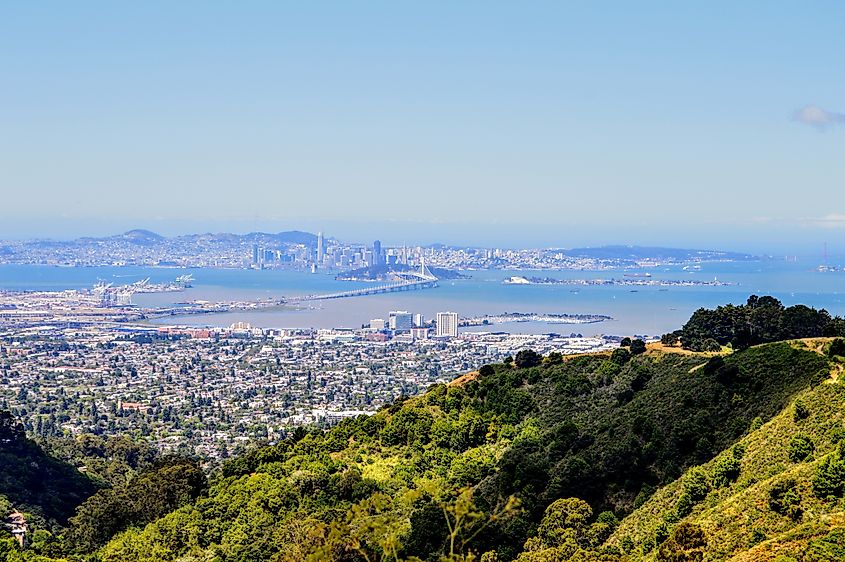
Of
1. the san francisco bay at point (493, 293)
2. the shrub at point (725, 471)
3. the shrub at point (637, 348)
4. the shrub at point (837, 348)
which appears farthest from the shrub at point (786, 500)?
the san francisco bay at point (493, 293)

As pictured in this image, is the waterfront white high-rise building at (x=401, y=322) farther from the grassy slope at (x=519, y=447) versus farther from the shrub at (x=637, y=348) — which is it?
the grassy slope at (x=519, y=447)

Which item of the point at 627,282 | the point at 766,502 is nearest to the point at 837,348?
the point at 766,502

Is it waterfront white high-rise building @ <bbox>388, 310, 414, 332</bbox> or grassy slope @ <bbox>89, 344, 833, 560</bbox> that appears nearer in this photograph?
grassy slope @ <bbox>89, 344, 833, 560</bbox>

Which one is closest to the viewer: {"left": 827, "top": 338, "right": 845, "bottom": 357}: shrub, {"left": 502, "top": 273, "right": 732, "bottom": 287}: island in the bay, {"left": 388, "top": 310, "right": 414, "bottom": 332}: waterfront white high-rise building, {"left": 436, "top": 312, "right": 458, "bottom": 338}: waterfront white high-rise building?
{"left": 827, "top": 338, "right": 845, "bottom": 357}: shrub

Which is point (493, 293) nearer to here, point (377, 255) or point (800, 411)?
point (377, 255)

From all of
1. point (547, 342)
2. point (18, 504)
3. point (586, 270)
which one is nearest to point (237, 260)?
point (586, 270)

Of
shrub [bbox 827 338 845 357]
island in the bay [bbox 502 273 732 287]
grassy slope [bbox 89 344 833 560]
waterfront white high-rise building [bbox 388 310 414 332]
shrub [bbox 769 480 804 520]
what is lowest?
waterfront white high-rise building [bbox 388 310 414 332]

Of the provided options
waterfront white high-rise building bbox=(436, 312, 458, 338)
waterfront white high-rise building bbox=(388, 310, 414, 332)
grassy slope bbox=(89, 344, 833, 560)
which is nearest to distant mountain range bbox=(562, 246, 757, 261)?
waterfront white high-rise building bbox=(388, 310, 414, 332)

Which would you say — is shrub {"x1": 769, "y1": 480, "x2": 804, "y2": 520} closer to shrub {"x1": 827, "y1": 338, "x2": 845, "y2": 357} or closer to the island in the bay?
shrub {"x1": 827, "y1": 338, "x2": 845, "y2": 357}
